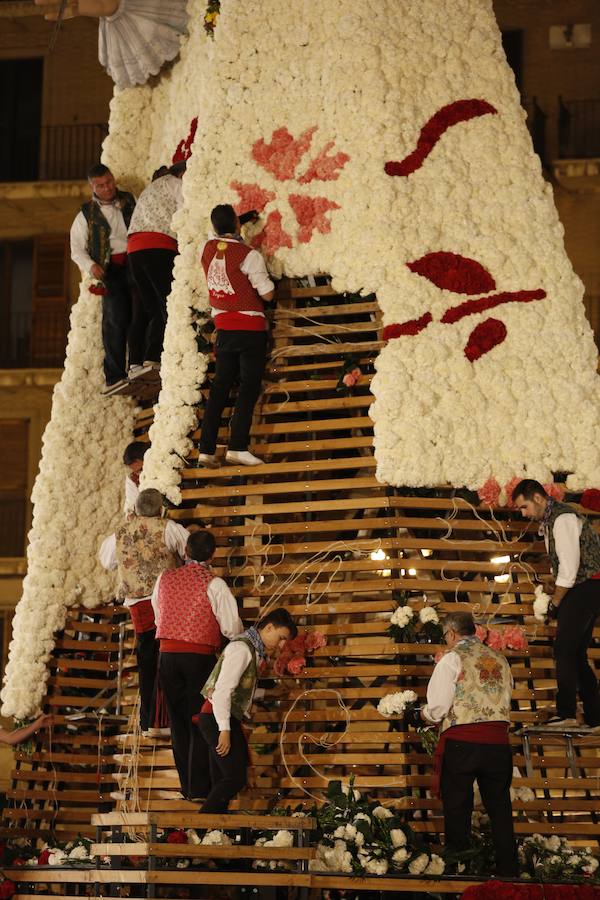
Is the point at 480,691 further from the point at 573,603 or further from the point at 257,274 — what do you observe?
the point at 257,274

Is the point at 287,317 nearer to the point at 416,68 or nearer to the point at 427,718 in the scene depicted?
the point at 416,68

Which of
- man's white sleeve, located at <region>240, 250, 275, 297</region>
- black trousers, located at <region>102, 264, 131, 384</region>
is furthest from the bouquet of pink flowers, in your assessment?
black trousers, located at <region>102, 264, 131, 384</region>

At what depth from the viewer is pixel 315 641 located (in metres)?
10.2

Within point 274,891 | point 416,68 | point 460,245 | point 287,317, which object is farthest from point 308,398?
point 274,891

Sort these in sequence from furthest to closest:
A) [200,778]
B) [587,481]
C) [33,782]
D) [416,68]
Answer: [33,782] → [416,68] → [587,481] → [200,778]

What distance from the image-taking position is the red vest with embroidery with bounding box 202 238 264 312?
35.2 ft

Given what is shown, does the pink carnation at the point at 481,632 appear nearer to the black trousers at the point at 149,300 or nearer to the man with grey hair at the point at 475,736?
the man with grey hair at the point at 475,736

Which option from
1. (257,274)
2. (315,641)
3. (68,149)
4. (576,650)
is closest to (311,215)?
(257,274)

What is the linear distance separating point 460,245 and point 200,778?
13.8 ft

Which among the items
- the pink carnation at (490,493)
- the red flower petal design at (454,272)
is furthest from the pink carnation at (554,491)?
the red flower petal design at (454,272)

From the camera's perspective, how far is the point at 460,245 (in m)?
11.2

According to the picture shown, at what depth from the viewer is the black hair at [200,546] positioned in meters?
9.68

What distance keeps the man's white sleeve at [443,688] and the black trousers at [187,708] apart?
147cm

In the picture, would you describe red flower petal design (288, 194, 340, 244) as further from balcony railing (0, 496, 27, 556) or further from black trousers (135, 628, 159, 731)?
balcony railing (0, 496, 27, 556)
